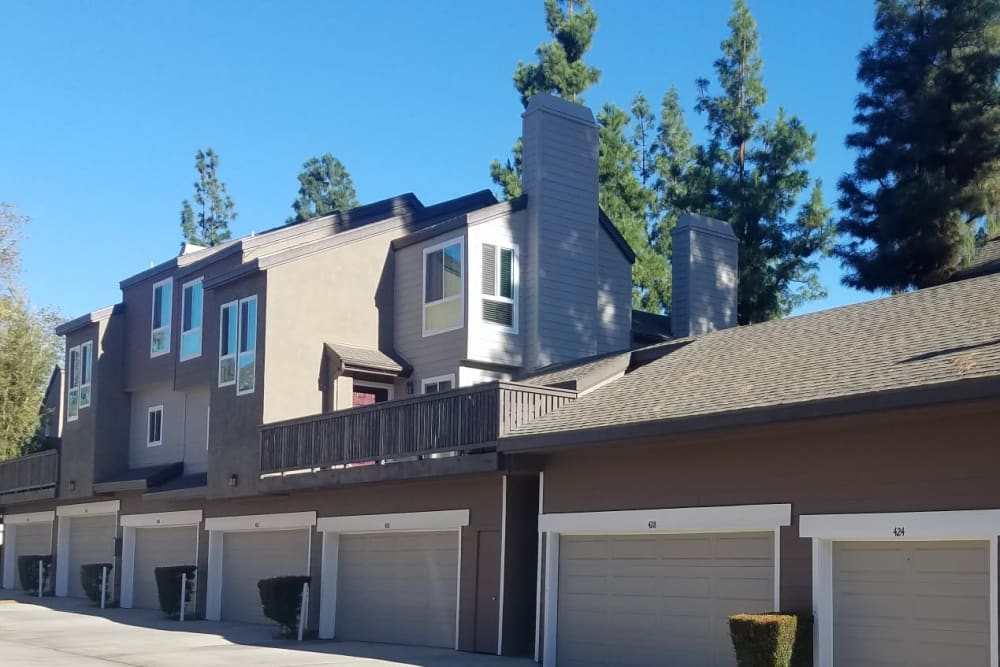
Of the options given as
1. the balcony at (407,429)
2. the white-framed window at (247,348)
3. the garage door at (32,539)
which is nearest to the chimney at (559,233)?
the balcony at (407,429)

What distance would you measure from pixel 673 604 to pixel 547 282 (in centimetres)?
1025

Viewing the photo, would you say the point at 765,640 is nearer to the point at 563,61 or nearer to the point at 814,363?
the point at 814,363

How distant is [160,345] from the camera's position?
98.4ft

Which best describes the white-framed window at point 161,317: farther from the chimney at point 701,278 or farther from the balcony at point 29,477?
the chimney at point 701,278

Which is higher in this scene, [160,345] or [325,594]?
[160,345]

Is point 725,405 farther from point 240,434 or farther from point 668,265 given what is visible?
point 668,265

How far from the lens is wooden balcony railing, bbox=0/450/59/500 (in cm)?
3333

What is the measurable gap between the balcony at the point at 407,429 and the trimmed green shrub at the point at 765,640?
5490mm

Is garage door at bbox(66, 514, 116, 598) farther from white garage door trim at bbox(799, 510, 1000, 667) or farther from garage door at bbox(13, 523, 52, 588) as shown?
white garage door trim at bbox(799, 510, 1000, 667)

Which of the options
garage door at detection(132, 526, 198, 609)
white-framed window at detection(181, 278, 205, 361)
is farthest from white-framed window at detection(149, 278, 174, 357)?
garage door at detection(132, 526, 198, 609)

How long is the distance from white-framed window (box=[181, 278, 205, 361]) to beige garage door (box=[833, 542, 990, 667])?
724 inches

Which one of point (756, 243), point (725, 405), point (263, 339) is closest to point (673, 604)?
point (725, 405)

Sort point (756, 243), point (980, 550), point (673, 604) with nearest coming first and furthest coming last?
point (980, 550) < point (673, 604) < point (756, 243)

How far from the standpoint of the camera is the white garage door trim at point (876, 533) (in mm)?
12078
